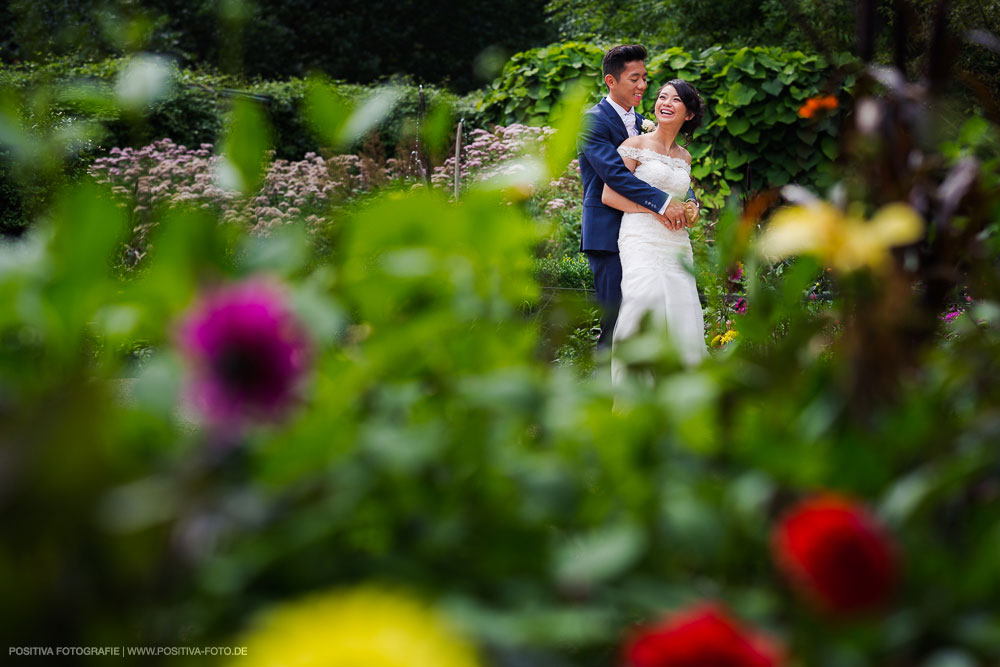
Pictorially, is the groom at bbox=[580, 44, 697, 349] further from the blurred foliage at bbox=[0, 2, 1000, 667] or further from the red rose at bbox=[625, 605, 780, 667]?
the red rose at bbox=[625, 605, 780, 667]

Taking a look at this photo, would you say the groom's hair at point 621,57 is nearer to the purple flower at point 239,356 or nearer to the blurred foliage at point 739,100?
the blurred foliage at point 739,100

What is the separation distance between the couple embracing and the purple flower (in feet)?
10.5

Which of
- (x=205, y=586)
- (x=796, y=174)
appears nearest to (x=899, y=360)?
(x=205, y=586)

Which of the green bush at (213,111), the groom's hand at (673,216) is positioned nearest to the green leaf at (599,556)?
the groom's hand at (673,216)

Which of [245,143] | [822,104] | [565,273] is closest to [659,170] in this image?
[565,273]

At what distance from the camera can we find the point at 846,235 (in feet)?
2.21

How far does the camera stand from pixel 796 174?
7883mm

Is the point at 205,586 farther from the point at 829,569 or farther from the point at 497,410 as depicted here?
the point at 829,569

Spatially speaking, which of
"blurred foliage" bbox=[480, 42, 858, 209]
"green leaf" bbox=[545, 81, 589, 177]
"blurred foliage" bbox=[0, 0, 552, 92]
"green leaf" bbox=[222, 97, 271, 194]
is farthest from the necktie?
"blurred foliage" bbox=[0, 0, 552, 92]

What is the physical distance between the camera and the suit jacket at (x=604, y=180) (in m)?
3.90

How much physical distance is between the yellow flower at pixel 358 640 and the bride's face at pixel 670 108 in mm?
3975

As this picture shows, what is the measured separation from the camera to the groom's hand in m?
3.91

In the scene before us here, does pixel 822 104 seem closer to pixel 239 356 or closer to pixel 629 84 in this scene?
pixel 239 356

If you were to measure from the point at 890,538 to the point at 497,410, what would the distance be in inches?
10.4
